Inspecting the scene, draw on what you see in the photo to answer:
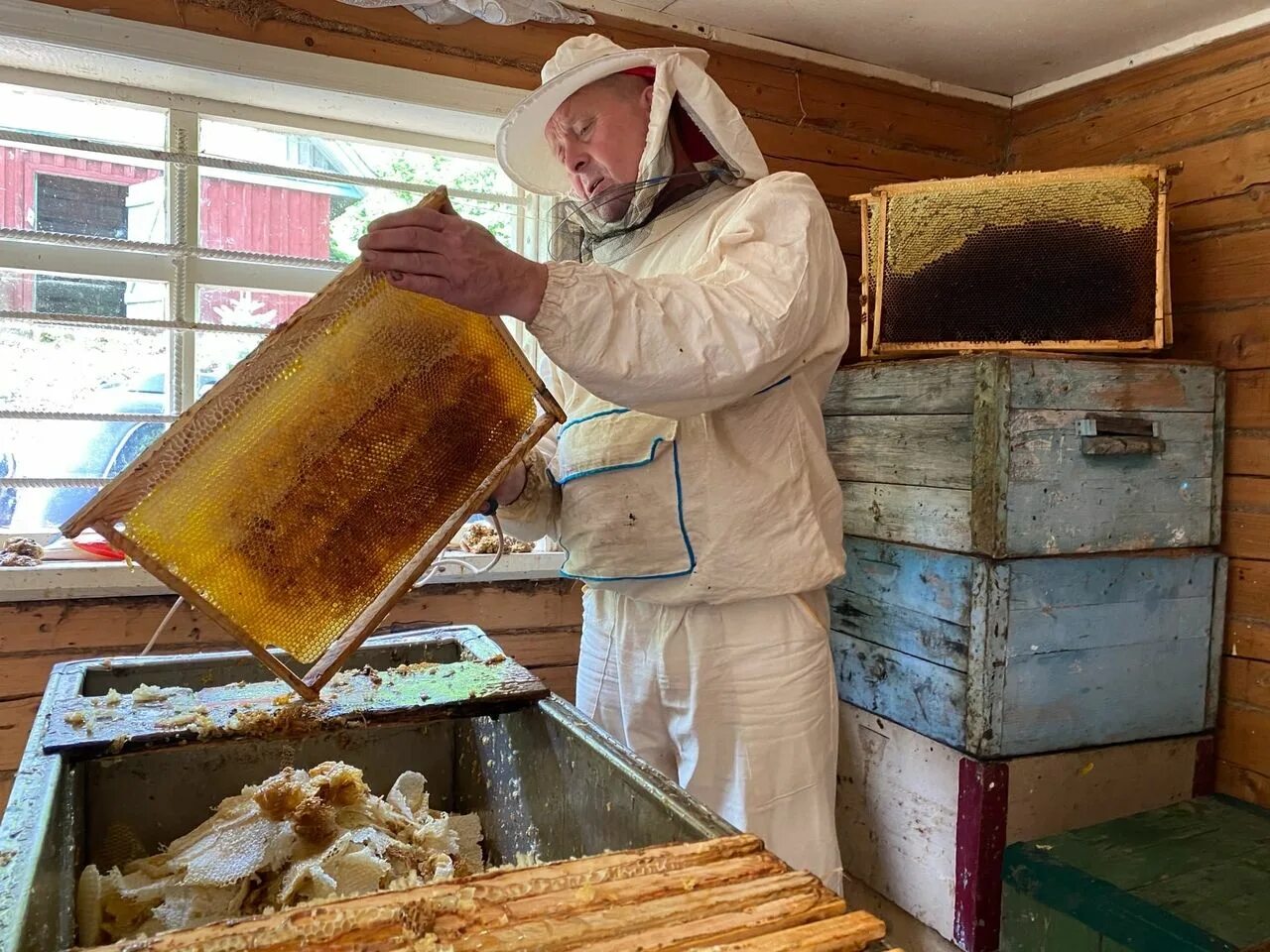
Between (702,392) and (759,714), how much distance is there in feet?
1.85

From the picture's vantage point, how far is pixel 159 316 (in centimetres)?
210

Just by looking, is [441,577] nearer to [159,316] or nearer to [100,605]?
[100,605]

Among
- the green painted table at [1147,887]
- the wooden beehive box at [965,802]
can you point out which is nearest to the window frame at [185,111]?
the wooden beehive box at [965,802]

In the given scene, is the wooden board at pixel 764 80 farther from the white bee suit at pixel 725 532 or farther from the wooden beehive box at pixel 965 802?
the wooden beehive box at pixel 965 802

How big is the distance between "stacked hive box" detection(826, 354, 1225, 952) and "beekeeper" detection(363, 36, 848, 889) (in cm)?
55

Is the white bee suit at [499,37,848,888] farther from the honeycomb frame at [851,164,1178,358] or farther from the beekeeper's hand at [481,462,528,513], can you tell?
the honeycomb frame at [851,164,1178,358]

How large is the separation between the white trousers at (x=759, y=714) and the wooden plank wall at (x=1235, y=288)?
1.29 metres

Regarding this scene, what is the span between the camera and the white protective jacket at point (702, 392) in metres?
1.02

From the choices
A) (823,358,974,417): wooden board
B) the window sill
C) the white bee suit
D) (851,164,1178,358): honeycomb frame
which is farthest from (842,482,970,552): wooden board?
the window sill

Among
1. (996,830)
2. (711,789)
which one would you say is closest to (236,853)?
(711,789)

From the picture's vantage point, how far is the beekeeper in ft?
3.78

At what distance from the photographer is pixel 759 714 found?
1366mm

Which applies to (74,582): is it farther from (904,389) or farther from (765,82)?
(765,82)

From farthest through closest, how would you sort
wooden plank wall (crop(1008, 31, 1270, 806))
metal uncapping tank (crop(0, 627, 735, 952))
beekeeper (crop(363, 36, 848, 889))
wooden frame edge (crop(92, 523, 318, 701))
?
wooden plank wall (crop(1008, 31, 1270, 806)) < beekeeper (crop(363, 36, 848, 889)) < wooden frame edge (crop(92, 523, 318, 701)) < metal uncapping tank (crop(0, 627, 735, 952))
